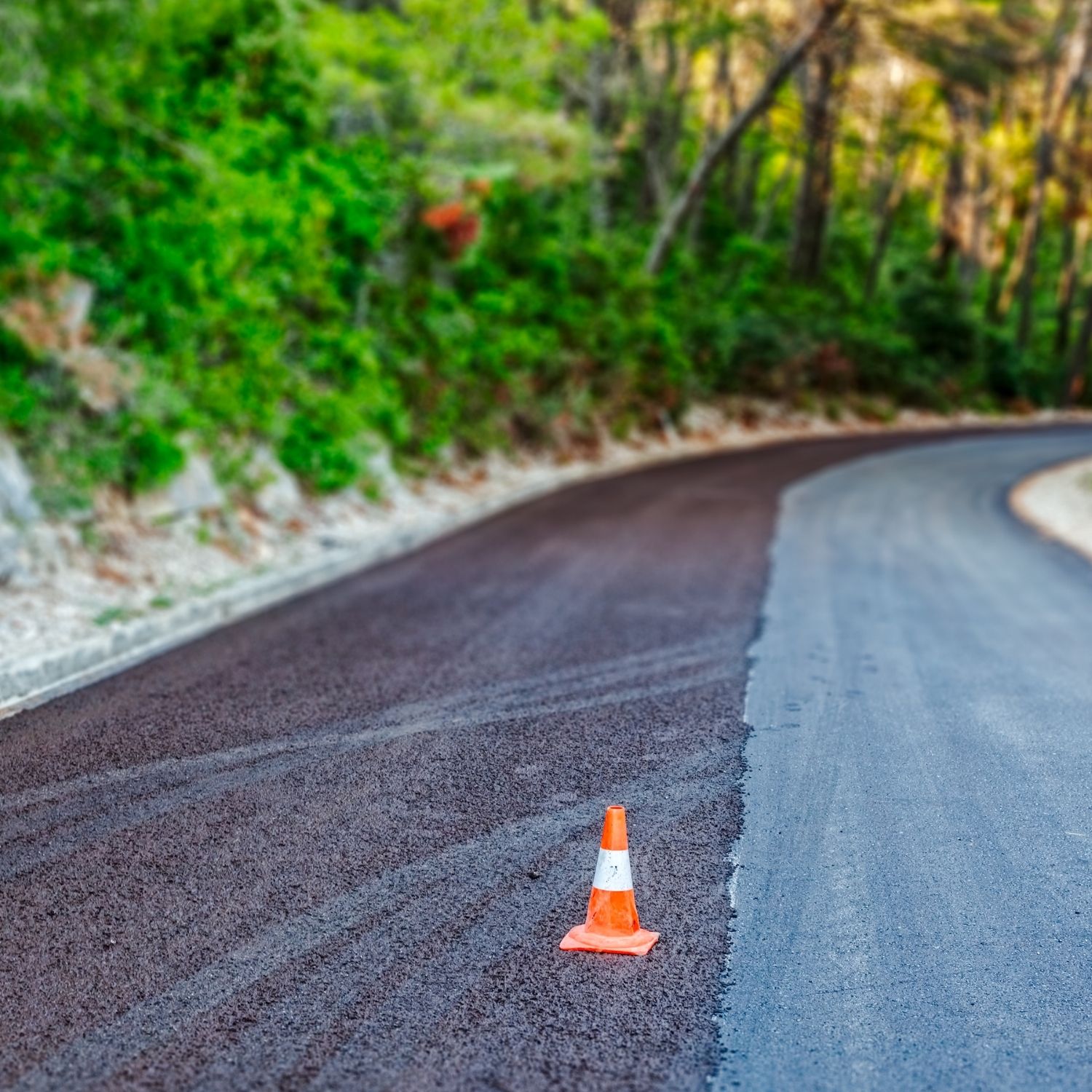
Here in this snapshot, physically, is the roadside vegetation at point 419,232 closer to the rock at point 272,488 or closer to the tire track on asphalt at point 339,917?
the rock at point 272,488

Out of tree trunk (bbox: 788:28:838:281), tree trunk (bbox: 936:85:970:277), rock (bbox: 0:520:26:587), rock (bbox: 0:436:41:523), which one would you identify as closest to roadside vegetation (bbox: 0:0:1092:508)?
tree trunk (bbox: 788:28:838:281)

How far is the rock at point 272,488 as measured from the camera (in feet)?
39.8

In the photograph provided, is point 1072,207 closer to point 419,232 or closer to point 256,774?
point 419,232

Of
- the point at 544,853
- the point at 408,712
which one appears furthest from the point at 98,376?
the point at 544,853

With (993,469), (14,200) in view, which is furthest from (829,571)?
(993,469)

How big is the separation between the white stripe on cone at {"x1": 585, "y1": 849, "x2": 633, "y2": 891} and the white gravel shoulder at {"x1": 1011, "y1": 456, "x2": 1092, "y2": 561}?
35.1 ft

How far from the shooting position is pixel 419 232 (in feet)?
58.0

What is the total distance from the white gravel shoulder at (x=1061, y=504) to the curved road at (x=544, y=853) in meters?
6.32

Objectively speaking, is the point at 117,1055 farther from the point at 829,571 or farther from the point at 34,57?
the point at 829,571

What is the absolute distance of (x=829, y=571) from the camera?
457 inches

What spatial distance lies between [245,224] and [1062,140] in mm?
37541

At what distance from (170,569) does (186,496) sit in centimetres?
116

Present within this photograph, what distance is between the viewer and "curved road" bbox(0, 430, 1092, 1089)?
11.4 feet

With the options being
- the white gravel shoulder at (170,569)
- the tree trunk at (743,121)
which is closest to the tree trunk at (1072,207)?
the tree trunk at (743,121)
